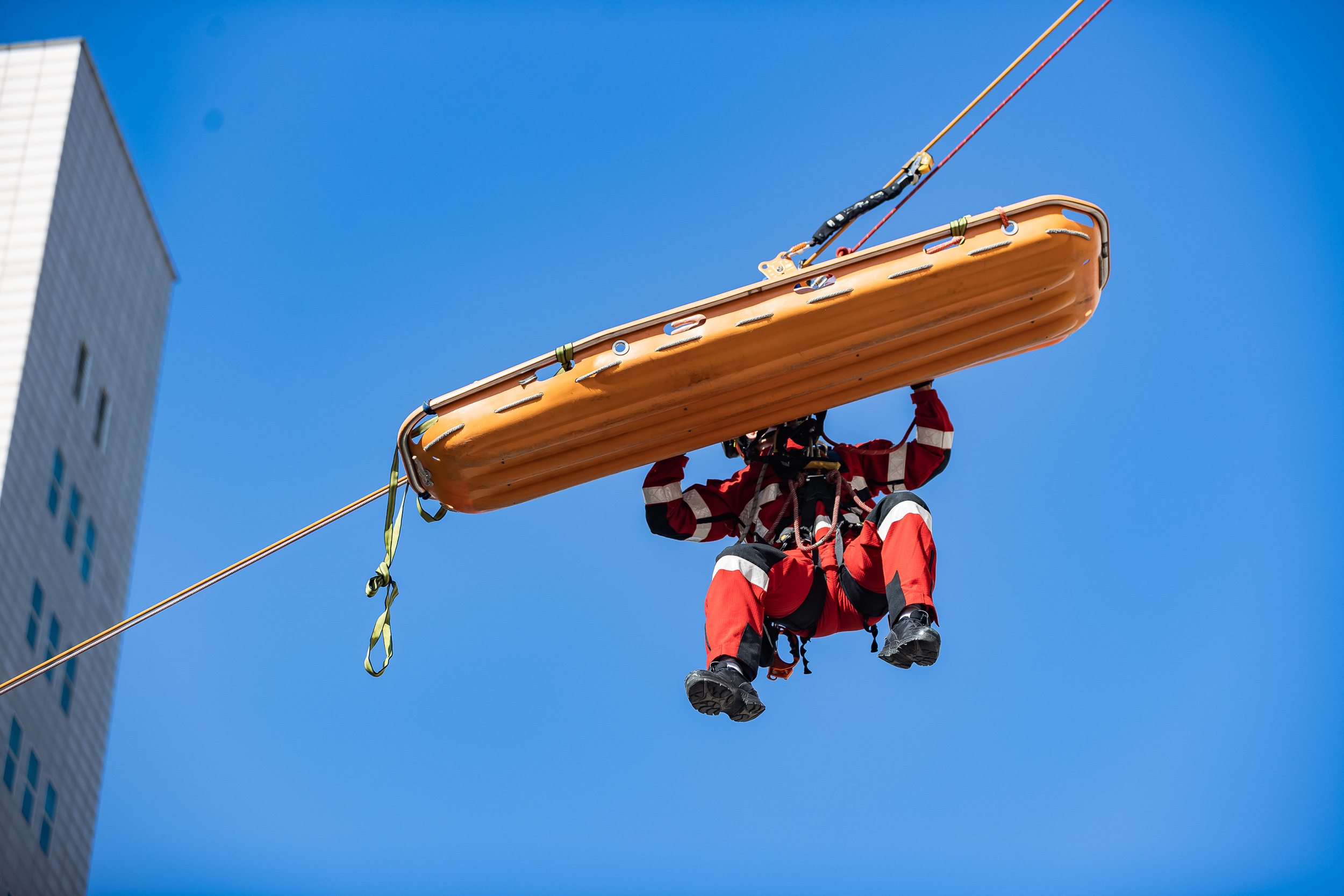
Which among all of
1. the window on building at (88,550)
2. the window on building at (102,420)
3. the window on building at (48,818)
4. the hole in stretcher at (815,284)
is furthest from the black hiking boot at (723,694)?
the window on building at (102,420)

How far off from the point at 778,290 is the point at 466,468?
1.70 meters

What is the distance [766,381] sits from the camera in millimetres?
7535

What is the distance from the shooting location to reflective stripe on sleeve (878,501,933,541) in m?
7.52

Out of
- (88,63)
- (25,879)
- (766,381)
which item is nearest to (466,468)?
(766,381)

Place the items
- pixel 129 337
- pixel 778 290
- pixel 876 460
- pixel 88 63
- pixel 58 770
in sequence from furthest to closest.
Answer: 1. pixel 129 337
2. pixel 88 63
3. pixel 58 770
4. pixel 876 460
5. pixel 778 290

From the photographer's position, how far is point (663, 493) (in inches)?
321

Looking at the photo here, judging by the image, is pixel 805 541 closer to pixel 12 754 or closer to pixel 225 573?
pixel 225 573

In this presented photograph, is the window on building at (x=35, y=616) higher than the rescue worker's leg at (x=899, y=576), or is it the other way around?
the window on building at (x=35, y=616)

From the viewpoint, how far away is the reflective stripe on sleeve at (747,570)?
24.9 ft

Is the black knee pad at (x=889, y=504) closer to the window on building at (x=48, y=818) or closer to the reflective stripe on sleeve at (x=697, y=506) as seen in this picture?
the reflective stripe on sleeve at (x=697, y=506)

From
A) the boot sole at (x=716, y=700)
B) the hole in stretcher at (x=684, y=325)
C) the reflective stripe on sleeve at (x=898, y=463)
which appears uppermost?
the hole in stretcher at (x=684, y=325)

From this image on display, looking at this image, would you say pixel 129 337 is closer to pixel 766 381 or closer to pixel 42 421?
pixel 42 421

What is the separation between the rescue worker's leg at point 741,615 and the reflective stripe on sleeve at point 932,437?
0.91 meters

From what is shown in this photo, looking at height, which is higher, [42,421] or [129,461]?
[129,461]
